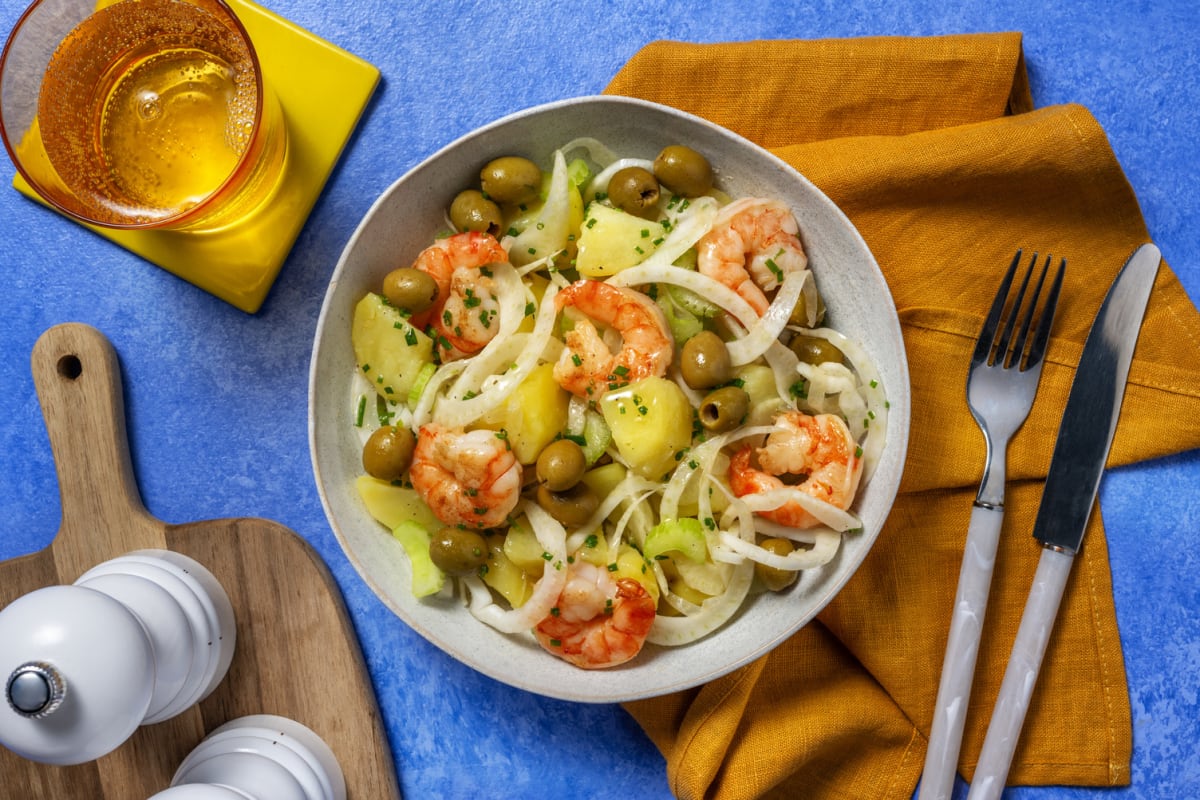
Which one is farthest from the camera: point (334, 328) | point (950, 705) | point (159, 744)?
point (159, 744)

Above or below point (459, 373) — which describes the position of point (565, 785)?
below

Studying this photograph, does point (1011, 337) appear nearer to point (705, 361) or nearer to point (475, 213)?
point (705, 361)

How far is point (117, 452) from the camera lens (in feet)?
8.57

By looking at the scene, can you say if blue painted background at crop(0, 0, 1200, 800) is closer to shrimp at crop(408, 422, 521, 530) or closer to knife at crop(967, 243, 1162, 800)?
knife at crop(967, 243, 1162, 800)

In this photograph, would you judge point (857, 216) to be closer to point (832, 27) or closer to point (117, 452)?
point (832, 27)

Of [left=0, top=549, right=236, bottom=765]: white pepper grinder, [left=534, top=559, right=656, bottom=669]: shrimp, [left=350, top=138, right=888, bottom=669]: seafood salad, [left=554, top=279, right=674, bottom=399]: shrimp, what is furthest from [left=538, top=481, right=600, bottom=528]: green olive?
[left=0, top=549, right=236, bottom=765]: white pepper grinder

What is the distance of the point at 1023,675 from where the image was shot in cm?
244

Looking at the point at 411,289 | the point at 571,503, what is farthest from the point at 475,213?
the point at 571,503

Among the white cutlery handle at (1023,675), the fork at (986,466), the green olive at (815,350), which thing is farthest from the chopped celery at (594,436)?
the white cutlery handle at (1023,675)

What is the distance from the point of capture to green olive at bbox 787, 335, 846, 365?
7.45 feet

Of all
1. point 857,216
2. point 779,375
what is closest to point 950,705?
point 779,375

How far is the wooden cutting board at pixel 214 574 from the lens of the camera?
8.43ft

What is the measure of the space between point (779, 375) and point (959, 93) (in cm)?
101

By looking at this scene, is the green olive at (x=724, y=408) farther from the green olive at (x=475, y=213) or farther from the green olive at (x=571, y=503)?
the green olive at (x=475, y=213)
